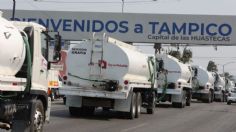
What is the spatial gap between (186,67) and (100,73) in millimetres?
16078

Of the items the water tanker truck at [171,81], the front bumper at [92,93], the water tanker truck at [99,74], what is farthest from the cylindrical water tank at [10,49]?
the water tanker truck at [171,81]

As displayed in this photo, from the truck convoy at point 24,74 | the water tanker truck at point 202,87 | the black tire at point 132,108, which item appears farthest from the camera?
the water tanker truck at point 202,87

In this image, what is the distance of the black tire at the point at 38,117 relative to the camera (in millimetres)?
12974

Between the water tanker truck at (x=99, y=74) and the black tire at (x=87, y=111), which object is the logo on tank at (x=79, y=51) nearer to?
the water tanker truck at (x=99, y=74)

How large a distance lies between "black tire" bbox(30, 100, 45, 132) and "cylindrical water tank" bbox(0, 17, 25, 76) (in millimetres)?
1345

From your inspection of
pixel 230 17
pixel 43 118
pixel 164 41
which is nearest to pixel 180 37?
pixel 164 41

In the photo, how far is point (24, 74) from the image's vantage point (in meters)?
12.7

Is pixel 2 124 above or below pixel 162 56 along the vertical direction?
below

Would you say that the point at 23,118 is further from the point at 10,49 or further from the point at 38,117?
the point at 10,49

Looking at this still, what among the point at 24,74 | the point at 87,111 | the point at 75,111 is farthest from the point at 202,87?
the point at 24,74

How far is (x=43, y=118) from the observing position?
1366cm

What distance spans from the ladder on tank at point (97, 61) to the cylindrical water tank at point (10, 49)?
387 inches

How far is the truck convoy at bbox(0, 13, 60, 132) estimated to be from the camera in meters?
11.6

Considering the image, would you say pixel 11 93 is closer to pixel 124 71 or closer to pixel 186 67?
pixel 124 71
